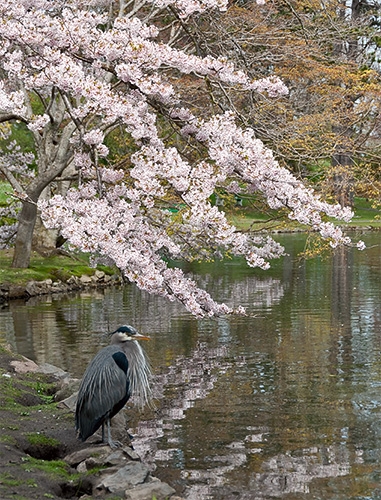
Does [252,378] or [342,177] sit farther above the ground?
[342,177]

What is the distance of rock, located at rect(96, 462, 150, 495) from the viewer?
9.98 m

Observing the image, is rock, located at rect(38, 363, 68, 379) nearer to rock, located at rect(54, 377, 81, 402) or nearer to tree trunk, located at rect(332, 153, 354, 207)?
rock, located at rect(54, 377, 81, 402)

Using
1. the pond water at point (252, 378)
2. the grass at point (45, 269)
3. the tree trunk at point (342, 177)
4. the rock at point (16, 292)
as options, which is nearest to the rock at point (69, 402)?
the pond water at point (252, 378)

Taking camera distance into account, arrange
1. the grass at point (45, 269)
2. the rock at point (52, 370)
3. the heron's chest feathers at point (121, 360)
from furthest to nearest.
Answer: the grass at point (45, 269) < the rock at point (52, 370) < the heron's chest feathers at point (121, 360)

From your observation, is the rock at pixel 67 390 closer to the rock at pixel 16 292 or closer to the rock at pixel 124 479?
the rock at pixel 124 479

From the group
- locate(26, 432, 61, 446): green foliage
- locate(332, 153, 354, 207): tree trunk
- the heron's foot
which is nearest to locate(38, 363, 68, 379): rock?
locate(26, 432, 61, 446): green foliage

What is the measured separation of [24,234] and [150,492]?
22.9 m

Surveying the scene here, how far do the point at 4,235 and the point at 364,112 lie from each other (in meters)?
16.2

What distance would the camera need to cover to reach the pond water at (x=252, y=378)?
37.0 feet

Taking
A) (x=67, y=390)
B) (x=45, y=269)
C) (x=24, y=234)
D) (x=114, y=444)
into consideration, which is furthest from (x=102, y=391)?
(x=45, y=269)

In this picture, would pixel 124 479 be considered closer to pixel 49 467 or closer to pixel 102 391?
pixel 49 467

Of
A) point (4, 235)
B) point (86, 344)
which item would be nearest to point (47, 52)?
point (86, 344)

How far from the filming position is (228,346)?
810 inches

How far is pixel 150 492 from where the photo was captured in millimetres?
9734
